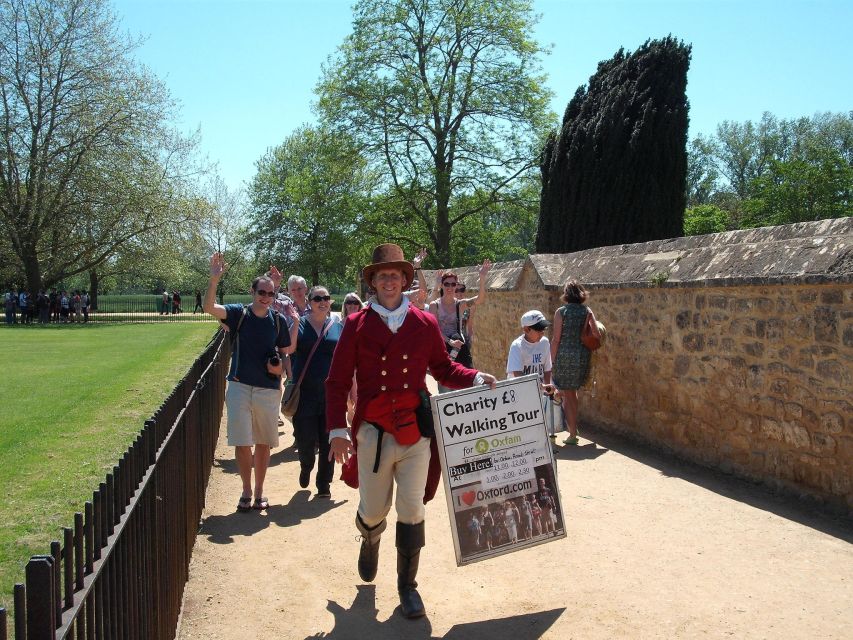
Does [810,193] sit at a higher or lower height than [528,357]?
higher

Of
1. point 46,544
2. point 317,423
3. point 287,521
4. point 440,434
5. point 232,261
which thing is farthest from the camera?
point 232,261

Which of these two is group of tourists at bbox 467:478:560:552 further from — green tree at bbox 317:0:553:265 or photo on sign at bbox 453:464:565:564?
green tree at bbox 317:0:553:265

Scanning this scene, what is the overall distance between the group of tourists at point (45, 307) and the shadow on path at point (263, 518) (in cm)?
3528

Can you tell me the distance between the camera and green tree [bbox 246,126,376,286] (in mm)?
35497

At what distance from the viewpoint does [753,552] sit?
520cm

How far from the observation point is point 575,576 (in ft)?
16.0

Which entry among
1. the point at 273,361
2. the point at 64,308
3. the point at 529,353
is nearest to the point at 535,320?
the point at 529,353

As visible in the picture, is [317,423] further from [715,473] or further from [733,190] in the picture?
[733,190]

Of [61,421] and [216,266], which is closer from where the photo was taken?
[216,266]

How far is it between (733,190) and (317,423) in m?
64.2

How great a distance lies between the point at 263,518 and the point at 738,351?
431 centimetres

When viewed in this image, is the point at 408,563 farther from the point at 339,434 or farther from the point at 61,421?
the point at 61,421

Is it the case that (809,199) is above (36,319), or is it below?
above

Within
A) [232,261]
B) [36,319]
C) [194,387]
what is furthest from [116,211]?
[194,387]
